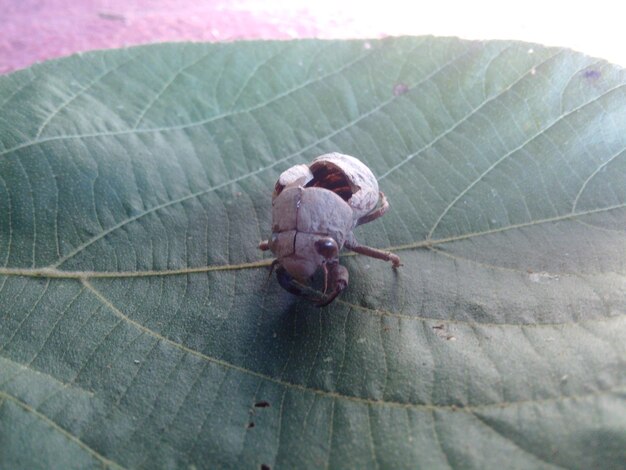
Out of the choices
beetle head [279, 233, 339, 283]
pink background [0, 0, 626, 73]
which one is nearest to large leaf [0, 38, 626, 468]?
beetle head [279, 233, 339, 283]

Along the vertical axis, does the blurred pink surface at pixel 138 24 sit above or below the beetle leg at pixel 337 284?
above

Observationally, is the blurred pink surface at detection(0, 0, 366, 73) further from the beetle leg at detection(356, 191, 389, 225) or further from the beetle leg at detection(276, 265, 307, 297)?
the beetle leg at detection(276, 265, 307, 297)

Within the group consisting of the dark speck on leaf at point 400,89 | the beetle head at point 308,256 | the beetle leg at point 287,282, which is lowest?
the beetle leg at point 287,282

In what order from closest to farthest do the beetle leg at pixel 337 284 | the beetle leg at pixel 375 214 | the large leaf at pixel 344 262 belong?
the large leaf at pixel 344 262 → the beetle leg at pixel 337 284 → the beetle leg at pixel 375 214

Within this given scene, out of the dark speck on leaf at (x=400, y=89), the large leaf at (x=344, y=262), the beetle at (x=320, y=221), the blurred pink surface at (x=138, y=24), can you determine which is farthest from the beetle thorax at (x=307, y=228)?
the blurred pink surface at (x=138, y=24)

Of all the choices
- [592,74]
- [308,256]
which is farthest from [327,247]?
[592,74]

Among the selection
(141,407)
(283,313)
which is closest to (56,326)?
(141,407)

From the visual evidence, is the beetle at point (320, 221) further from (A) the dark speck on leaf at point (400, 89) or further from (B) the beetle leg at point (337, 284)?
(A) the dark speck on leaf at point (400, 89)

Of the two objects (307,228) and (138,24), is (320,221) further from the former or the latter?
(138,24)
